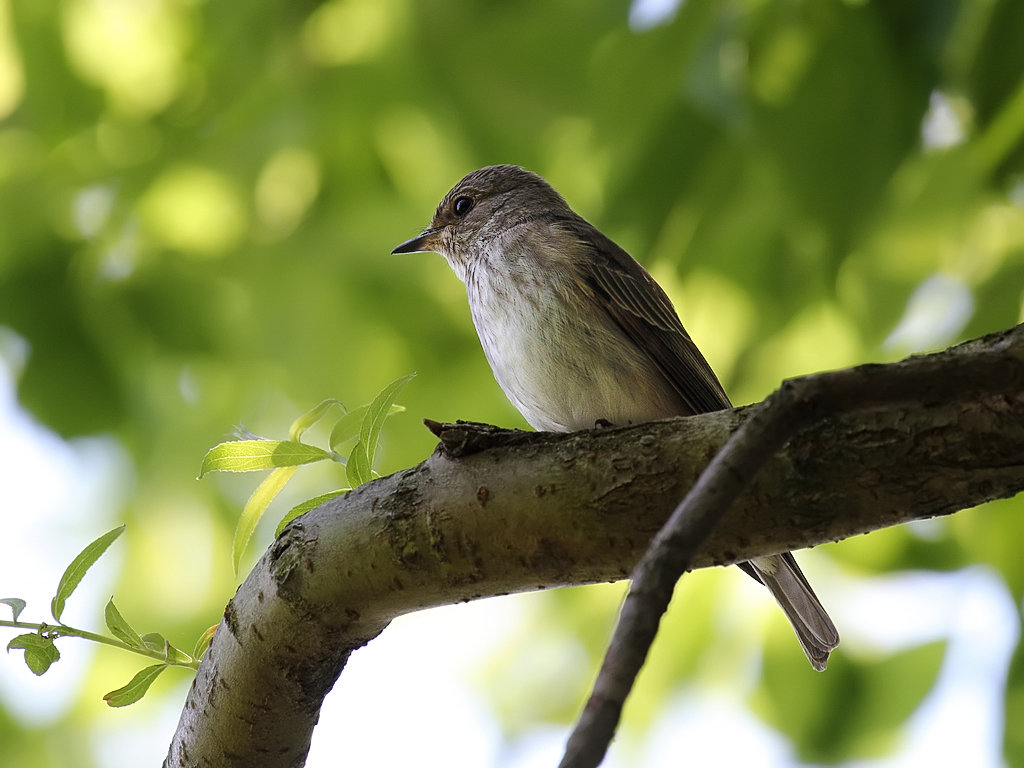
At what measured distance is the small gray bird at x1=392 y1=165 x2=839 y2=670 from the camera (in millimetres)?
3463

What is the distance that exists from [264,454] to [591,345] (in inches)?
58.9

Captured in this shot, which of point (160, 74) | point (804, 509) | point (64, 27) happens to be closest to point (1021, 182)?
point (804, 509)

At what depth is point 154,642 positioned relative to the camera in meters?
2.22

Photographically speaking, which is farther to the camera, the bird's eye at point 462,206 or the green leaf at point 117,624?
the bird's eye at point 462,206

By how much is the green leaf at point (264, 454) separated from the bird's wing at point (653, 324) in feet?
5.25

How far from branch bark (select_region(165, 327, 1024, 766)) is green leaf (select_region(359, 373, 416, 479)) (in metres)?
0.18

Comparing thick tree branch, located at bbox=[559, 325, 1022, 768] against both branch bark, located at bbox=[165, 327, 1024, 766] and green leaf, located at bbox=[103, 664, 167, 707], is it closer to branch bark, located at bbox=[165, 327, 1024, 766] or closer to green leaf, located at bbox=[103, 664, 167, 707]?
branch bark, located at bbox=[165, 327, 1024, 766]

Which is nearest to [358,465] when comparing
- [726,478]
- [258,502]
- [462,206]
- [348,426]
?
[348,426]

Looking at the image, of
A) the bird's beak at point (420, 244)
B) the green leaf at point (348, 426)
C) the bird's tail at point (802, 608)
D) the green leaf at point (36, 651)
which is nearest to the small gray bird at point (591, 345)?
the bird's tail at point (802, 608)

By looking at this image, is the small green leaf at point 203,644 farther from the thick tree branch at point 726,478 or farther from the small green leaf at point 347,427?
the thick tree branch at point 726,478

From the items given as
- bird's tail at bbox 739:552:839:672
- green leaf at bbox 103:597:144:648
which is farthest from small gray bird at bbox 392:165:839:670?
green leaf at bbox 103:597:144:648

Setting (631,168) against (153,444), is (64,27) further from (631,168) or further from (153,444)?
(631,168)

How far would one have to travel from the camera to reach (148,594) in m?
5.15

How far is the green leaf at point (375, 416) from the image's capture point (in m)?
2.18
